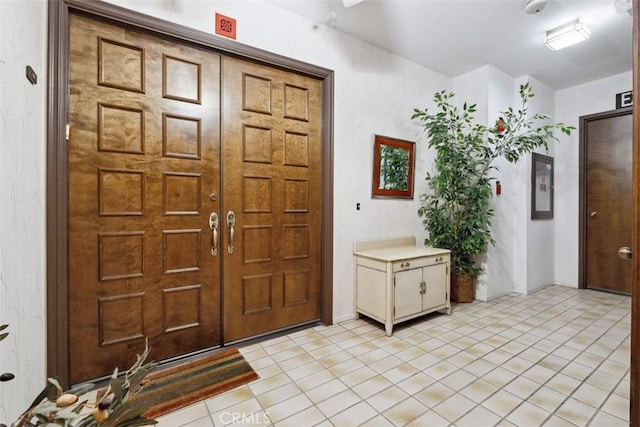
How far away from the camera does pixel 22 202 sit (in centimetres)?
133

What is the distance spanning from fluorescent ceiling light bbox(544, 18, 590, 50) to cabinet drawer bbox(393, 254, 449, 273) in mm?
2286

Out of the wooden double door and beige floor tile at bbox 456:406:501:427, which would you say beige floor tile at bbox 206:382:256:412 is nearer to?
the wooden double door

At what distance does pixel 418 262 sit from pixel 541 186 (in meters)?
2.54

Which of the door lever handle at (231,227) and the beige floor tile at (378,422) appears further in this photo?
the door lever handle at (231,227)

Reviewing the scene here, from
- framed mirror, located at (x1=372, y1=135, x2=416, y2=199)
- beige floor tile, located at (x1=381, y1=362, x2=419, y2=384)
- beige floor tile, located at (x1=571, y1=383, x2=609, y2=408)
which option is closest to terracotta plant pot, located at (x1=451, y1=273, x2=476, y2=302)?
framed mirror, located at (x1=372, y1=135, x2=416, y2=199)

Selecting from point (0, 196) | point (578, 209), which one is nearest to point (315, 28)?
point (0, 196)

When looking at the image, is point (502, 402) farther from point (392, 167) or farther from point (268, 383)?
point (392, 167)

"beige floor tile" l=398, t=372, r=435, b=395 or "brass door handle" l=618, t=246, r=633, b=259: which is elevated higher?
"brass door handle" l=618, t=246, r=633, b=259

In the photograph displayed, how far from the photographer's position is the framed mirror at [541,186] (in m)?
3.80

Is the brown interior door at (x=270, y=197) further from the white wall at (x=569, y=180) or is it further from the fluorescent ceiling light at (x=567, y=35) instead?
the white wall at (x=569, y=180)

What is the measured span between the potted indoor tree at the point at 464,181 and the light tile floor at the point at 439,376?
672 millimetres

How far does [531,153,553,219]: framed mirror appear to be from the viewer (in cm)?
380

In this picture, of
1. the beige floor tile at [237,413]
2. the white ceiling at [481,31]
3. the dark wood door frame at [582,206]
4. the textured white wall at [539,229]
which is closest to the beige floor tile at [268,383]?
the beige floor tile at [237,413]

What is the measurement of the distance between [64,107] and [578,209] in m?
5.58
